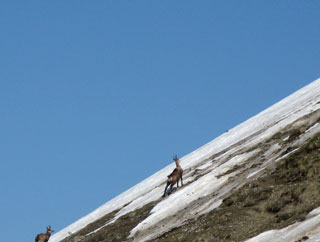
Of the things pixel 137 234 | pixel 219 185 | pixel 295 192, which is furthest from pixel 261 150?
pixel 295 192

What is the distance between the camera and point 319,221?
936 inches

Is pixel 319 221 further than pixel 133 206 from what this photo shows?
No

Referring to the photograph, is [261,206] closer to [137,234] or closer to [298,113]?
[137,234]

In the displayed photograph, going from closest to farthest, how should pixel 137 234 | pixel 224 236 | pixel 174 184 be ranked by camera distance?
pixel 224 236, pixel 137 234, pixel 174 184

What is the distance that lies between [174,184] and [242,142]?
28.9 ft

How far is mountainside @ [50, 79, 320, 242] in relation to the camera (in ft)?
90.5

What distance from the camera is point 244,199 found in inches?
1283

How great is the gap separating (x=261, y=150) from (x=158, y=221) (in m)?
9.46

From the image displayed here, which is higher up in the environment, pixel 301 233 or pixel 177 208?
pixel 177 208

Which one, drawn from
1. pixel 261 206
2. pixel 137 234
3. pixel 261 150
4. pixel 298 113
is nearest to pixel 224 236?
pixel 261 206

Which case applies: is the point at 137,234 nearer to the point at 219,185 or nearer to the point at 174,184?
the point at 219,185

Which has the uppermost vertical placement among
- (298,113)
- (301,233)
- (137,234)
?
(298,113)

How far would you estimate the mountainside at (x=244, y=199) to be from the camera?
2759 cm

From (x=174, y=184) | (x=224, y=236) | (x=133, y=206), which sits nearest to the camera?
(x=224, y=236)
